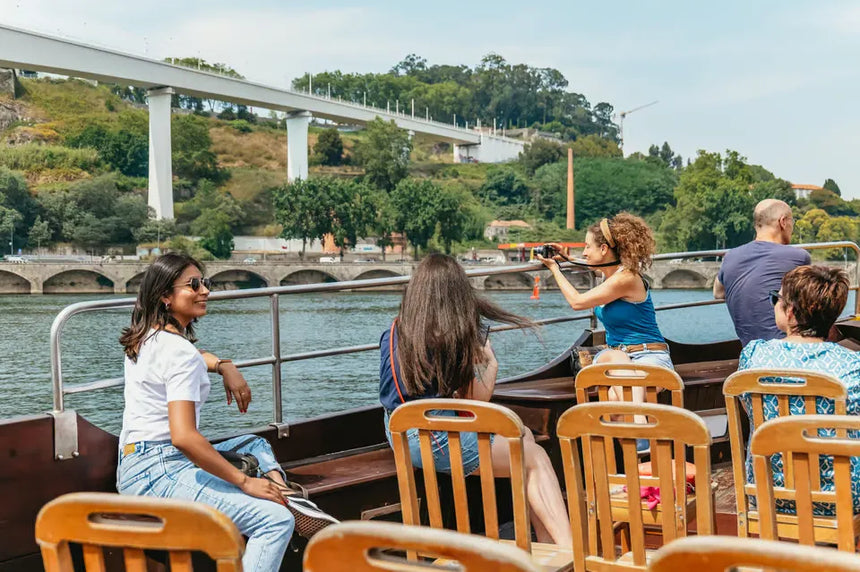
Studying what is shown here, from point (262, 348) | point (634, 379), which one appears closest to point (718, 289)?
point (634, 379)

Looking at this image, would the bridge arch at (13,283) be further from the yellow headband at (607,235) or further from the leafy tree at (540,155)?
the leafy tree at (540,155)

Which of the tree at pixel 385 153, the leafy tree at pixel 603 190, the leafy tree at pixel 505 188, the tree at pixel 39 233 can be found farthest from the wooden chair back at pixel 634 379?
the leafy tree at pixel 505 188

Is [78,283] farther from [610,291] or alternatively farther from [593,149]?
[593,149]

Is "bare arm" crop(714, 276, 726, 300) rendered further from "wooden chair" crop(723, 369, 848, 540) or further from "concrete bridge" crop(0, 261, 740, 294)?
"concrete bridge" crop(0, 261, 740, 294)

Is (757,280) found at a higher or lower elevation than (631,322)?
higher

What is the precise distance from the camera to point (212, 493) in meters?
2.46

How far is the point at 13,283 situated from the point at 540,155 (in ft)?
181

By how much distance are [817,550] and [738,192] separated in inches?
2886

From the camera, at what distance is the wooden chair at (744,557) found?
976 mm

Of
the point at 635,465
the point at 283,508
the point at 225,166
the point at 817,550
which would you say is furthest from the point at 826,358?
the point at 225,166

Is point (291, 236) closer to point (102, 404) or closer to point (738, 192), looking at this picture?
point (738, 192)

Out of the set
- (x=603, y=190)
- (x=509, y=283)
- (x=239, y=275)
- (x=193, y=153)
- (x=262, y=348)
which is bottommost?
(x=262, y=348)

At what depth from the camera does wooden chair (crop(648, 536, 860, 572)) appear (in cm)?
98

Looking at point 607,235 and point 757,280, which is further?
point 757,280
